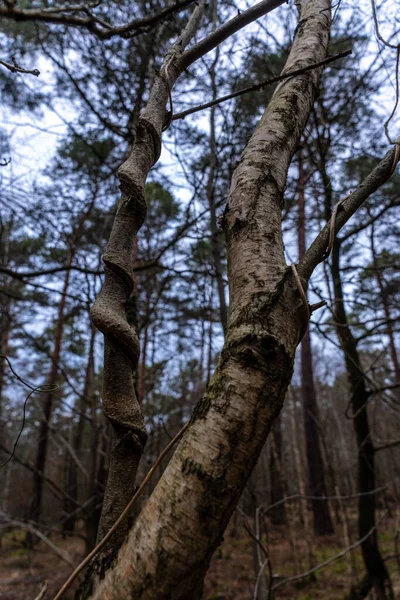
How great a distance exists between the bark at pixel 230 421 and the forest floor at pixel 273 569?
4.48 meters

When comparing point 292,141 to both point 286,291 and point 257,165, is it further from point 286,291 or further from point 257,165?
point 286,291

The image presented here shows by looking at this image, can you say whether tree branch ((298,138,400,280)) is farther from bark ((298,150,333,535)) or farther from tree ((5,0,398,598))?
bark ((298,150,333,535))

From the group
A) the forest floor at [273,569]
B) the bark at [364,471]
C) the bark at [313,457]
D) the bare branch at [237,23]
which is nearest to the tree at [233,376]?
the bare branch at [237,23]

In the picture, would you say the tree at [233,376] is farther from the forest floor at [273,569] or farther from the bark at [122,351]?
the forest floor at [273,569]

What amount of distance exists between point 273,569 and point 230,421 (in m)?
8.03

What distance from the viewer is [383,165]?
852mm

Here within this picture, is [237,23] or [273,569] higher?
[237,23]

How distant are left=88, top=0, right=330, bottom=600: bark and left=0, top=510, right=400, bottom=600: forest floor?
448cm

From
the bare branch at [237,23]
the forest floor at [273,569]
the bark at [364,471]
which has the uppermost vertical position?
the bare branch at [237,23]

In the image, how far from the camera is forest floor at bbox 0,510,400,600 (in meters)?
4.98

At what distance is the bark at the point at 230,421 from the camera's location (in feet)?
1.56

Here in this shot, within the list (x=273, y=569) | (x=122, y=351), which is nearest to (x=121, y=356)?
(x=122, y=351)

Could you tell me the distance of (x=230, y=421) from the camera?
0.55 m

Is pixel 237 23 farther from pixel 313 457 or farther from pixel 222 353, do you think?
pixel 313 457
